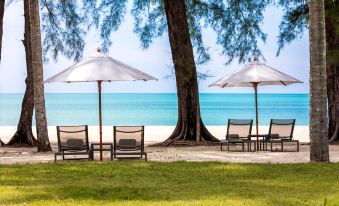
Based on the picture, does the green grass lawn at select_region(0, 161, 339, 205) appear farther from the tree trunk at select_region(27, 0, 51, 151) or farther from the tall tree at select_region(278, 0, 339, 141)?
the tall tree at select_region(278, 0, 339, 141)

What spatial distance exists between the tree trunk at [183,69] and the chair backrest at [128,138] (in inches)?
279

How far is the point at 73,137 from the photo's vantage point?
1496 centimetres

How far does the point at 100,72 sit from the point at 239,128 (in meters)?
5.51

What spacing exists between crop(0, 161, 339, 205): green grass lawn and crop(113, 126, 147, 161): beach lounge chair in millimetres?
1293

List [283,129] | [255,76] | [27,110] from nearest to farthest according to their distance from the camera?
1. [255,76]
2. [283,129]
3. [27,110]

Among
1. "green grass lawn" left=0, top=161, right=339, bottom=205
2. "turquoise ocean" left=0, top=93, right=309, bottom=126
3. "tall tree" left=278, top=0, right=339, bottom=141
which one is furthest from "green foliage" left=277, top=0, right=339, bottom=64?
"turquoise ocean" left=0, top=93, right=309, bottom=126

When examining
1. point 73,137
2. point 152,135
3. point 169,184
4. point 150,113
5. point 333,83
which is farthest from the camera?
point 150,113

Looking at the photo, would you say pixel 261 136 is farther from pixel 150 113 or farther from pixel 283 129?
pixel 150 113

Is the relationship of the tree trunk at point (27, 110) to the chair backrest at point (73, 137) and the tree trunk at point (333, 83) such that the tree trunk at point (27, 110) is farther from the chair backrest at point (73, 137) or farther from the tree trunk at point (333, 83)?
the tree trunk at point (333, 83)

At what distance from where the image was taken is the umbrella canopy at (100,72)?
14523 millimetres

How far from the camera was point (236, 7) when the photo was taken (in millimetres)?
23234

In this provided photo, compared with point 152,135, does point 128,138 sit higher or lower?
higher

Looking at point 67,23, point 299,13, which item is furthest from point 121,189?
point 67,23

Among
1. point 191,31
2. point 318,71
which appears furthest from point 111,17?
point 318,71
